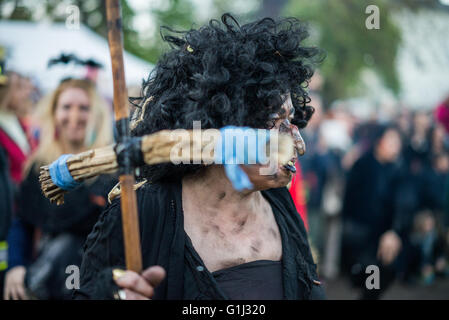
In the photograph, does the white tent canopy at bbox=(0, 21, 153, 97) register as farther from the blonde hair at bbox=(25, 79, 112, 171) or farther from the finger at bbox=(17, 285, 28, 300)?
the finger at bbox=(17, 285, 28, 300)

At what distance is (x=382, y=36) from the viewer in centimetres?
1944

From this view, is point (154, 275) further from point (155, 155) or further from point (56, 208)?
point (56, 208)

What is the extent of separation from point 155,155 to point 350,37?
1917cm

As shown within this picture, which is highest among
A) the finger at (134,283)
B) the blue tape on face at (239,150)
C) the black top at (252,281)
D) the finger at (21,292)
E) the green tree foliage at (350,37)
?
the green tree foliage at (350,37)

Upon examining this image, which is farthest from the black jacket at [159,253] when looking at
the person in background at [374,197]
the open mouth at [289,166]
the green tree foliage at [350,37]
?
the green tree foliage at [350,37]

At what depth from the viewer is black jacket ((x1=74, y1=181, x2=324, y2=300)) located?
63.7 inches

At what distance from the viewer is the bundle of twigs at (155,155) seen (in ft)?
4.66

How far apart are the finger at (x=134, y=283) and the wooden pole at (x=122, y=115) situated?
5 centimetres

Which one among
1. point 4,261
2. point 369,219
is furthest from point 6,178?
point 369,219

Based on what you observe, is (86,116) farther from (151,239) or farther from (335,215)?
(335,215)

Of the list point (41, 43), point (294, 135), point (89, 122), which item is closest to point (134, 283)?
point (294, 135)

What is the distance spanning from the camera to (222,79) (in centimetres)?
173

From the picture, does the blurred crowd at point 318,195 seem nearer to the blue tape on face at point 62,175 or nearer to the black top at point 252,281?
the blue tape on face at point 62,175
